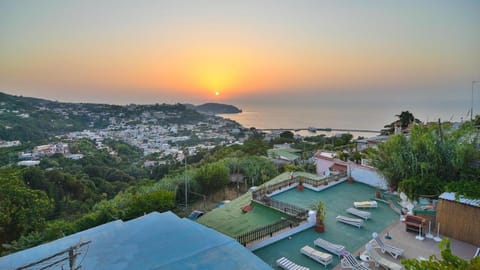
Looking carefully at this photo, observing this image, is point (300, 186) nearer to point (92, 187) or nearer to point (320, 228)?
point (320, 228)

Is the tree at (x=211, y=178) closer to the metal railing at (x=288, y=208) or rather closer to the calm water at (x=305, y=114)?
the metal railing at (x=288, y=208)

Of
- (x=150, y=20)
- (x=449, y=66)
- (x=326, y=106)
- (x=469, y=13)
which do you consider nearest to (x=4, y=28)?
(x=150, y=20)

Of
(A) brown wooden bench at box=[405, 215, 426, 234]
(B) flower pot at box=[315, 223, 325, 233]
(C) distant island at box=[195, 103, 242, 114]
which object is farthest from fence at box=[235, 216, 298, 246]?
(C) distant island at box=[195, 103, 242, 114]

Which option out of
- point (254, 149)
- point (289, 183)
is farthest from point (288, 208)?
point (254, 149)

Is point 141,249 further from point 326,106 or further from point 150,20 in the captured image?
point 326,106

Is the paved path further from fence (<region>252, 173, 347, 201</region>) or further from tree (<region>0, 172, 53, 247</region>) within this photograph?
tree (<region>0, 172, 53, 247</region>)
